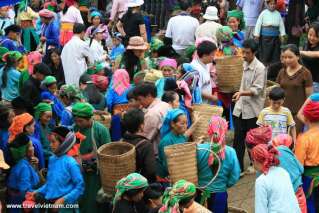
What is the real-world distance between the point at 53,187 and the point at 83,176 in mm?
596

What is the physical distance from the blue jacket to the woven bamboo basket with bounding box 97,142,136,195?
0.82ft

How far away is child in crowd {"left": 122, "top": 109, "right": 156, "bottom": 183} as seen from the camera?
6984 mm

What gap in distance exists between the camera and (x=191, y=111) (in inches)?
325

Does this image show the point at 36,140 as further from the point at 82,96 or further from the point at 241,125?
the point at 241,125

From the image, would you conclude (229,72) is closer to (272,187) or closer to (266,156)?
(266,156)

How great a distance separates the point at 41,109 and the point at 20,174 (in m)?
1.35

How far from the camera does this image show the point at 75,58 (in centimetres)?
1139

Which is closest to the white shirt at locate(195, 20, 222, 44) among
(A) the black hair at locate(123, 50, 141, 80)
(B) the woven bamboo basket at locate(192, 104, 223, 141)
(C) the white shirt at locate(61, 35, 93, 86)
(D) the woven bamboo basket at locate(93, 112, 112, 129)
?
(C) the white shirt at locate(61, 35, 93, 86)

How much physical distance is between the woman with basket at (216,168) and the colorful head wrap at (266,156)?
884 mm

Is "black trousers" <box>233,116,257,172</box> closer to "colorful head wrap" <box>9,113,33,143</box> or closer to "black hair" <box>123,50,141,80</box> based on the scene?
"black hair" <box>123,50,141,80</box>

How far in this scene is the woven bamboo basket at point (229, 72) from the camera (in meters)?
9.56

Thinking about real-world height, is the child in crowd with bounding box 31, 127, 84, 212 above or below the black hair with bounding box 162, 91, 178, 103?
below

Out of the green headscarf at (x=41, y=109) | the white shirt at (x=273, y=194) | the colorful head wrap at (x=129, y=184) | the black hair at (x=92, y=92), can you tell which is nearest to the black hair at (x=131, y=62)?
the black hair at (x=92, y=92)

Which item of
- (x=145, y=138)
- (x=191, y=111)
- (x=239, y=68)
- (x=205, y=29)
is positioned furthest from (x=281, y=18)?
(x=145, y=138)
